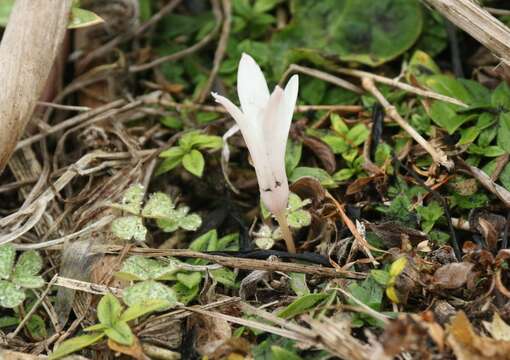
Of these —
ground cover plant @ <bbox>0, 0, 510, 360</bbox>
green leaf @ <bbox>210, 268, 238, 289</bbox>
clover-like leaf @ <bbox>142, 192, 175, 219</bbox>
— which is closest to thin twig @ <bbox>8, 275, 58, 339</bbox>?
ground cover plant @ <bbox>0, 0, 510, 360</bbox>

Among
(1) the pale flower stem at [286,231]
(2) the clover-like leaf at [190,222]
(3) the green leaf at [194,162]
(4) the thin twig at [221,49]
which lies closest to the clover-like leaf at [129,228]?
(2) the clover-like leaf at [190,222]

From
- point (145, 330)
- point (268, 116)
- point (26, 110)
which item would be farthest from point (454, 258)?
point (26, 110)

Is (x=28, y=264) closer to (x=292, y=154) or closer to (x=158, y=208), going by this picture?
(x=158, y=208)

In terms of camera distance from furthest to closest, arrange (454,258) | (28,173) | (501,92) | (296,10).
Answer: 1. (296,10)
2. (28,173)
3. (501,92)
4. (454,258)

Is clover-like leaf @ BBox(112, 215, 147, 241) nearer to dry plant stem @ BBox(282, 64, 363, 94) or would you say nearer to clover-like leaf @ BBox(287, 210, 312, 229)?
clover-like leaf @ BBox(287, 210, 312, 229)

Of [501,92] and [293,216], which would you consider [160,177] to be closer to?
[293,216]

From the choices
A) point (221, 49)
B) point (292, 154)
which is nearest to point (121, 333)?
point (292, 154)

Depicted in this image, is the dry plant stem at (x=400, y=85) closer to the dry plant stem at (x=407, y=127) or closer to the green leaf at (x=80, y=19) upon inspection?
the dry plant stem at (x=407, y=127)
